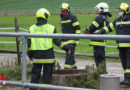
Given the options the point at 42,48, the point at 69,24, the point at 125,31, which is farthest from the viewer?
the point at 69,24

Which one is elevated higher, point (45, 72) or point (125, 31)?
point (125, 31)

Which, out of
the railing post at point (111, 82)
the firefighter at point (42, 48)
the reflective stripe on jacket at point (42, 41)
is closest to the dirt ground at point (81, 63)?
the firefighter at point (42, 48)

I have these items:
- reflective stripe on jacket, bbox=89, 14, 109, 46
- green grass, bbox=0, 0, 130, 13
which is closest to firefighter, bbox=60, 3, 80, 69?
reflective stripe on jacket, bbox=89, 14, 109, 46

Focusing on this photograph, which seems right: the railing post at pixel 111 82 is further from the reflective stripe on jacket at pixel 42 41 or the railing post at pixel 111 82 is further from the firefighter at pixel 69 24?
the firefighter at pixel 69 24

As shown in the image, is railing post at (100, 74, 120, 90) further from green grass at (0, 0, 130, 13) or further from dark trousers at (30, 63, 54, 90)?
green grass at (0, 0, 130, 13)

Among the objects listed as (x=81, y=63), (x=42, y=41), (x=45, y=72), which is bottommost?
(x=81, y=63)

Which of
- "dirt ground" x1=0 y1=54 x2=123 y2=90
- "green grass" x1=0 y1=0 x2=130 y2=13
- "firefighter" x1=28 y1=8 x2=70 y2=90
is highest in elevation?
"green grass" x1=0 y1=0 x2=130 y2=13

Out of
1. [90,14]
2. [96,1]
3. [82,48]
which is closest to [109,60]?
[82,48]

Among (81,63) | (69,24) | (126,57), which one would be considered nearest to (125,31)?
(126,57)

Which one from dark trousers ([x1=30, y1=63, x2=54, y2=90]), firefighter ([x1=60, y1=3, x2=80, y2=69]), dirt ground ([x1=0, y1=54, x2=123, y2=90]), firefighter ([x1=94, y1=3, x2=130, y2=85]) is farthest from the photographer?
firefighter ([x1=60, y1=3, x2=80, y2=69])

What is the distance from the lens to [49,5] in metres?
37.6

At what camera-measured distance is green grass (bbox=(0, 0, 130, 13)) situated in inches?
1362

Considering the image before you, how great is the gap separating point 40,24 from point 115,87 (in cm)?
221

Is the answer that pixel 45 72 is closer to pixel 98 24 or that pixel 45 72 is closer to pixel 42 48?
pixel 42 48
